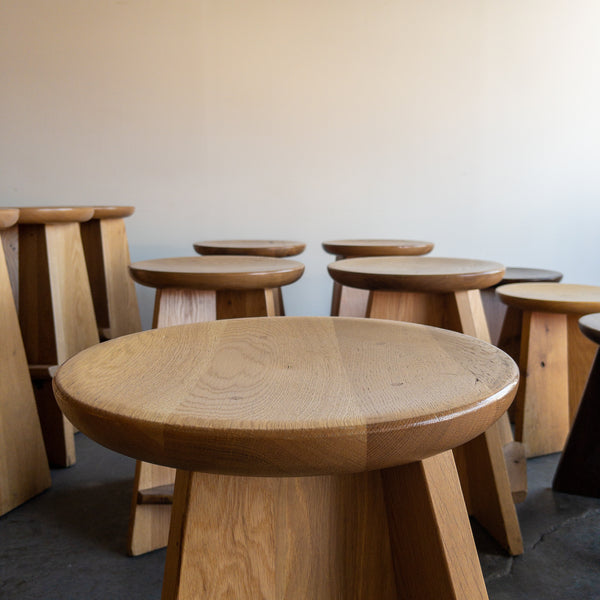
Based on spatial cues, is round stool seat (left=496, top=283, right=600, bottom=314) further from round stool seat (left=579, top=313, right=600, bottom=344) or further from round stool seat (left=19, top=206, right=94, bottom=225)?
round stool seat (left=19, top=206, right=94, bottom=225)

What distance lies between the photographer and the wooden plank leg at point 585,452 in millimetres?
1692

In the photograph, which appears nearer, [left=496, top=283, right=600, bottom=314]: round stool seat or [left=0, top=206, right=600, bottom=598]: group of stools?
[left=0, top=206, right=600, bottom=598]: group of stools

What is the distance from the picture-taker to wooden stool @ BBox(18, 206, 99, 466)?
1.96m

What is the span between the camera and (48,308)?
6.47 ft

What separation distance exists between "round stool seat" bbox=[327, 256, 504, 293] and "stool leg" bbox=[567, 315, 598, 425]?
23.6 inches

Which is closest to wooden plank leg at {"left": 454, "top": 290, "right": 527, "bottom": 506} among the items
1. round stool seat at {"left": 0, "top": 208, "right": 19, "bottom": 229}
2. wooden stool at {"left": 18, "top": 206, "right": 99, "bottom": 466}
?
round stool seat at {"left": 0, "top": 208, "right": 19, "bottom": 229}

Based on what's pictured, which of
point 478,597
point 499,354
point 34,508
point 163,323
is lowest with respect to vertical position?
point 34,508

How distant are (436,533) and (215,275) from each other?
0.86 meters

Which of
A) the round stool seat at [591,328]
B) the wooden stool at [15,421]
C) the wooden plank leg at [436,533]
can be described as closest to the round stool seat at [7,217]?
the wooden stool at [15,421]

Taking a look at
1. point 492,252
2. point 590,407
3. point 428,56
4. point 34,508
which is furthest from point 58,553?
point 428,56

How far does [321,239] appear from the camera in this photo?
3.28 meters

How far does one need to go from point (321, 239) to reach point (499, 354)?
2.57 meters

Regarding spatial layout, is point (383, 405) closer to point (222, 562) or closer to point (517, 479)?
point (222, 562)

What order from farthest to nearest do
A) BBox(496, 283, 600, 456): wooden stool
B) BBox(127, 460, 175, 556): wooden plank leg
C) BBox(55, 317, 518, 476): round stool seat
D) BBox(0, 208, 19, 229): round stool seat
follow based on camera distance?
BBox(496, 283, 600, 456): wooden stool → BBox(0, 208, 19, 229): round stool seat → BBox(127, 460, 175, 556): wooden plank leg → BBox(55, 317, 518, 476): round stool seat
